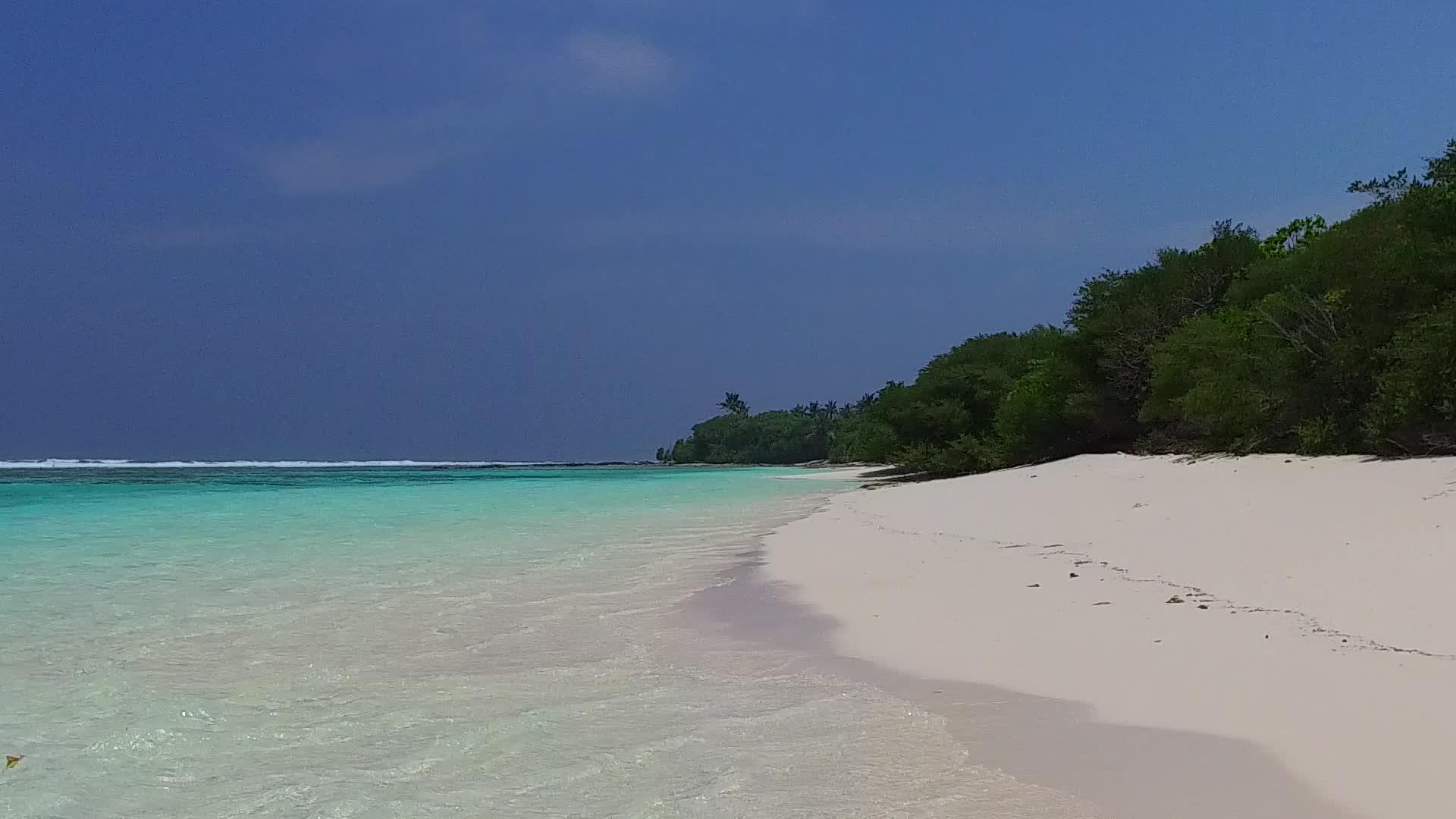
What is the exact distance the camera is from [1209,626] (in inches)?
200

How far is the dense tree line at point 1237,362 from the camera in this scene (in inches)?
602

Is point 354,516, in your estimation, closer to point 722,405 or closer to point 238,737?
point 238,737

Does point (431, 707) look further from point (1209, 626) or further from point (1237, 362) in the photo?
point (1237, 362)

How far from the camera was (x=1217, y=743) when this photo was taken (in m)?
3.30

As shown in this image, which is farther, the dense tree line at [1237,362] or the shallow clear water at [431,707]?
the dense tree line at [1237,362]

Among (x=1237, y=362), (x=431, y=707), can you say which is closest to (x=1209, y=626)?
(x=431, y=707)

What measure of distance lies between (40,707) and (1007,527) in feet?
31.9

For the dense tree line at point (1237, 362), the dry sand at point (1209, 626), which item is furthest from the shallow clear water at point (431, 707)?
the dense tree line at point (1237, 362)

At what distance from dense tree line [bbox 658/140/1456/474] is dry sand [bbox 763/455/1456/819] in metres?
5.02

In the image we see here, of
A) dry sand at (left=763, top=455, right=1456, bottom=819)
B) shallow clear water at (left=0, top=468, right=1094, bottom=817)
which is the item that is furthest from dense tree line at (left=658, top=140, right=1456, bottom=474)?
shallow clear water at (left=0, top=468, right=1094, bottom=817)

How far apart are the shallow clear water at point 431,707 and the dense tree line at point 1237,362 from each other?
489 inches

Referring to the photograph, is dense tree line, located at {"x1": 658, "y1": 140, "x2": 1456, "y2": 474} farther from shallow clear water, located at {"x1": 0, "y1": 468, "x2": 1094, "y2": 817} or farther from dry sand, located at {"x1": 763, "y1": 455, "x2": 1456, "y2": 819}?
shallow clear water, located at {"x1": 0, "y1": 468, "x2": 1094, "y2": 817}

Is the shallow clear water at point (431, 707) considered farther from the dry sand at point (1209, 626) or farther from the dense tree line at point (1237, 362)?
the dense tree line at point (1237, 362)

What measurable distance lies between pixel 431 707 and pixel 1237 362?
20206mm
